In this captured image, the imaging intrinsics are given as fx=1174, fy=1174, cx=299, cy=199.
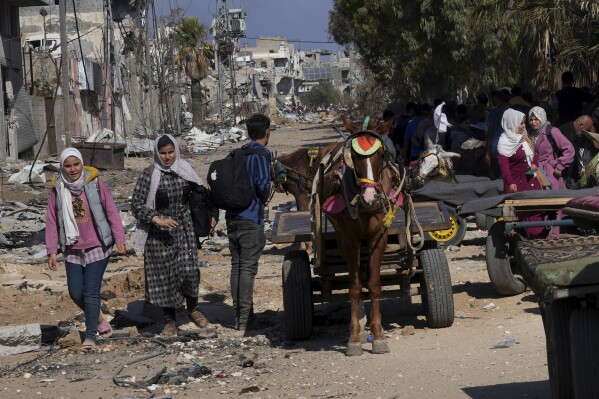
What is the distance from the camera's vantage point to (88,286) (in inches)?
396

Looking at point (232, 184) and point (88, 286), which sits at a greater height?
point (232, 184)

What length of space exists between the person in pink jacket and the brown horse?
6.46ft

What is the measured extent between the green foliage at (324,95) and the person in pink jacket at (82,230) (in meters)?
145

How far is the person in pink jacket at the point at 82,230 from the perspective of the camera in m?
9.92

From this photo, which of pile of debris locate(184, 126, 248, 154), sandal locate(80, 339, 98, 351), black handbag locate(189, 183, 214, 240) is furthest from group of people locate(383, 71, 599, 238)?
pile of debris locate(184, 126, 248, 154)

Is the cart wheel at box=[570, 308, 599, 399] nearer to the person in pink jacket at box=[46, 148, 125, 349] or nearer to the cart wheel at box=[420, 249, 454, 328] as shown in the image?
the cart wheel at box=[420, 249, 454, 328]

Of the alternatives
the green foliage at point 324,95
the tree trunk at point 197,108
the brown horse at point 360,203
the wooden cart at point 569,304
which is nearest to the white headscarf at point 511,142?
the brown horse at point 360,203

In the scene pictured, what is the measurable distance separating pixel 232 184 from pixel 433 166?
522cm

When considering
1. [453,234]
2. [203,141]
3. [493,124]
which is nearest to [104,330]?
[453,234]

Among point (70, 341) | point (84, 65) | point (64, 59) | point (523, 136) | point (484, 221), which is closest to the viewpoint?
point (70, 341)

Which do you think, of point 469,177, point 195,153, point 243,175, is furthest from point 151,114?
point 243,175

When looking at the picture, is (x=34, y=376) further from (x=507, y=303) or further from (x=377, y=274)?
(x=507, y=303)

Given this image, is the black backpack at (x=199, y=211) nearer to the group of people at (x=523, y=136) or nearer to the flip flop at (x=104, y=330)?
the flip flop at (x=104, y=330)

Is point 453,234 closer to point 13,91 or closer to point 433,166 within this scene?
point 433,166
